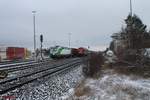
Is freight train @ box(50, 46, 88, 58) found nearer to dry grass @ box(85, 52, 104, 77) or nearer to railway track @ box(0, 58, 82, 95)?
railway track @ box(0, 58, 82, 95)

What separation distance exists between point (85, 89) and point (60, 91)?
4.65 feet

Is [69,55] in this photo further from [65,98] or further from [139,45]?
[65,98]

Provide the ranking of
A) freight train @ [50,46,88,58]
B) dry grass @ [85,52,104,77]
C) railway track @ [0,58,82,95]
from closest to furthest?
railway track @ [0,58,82,95], dry grass @ [85,52,104,77], freight train @ [50,46,88,58]

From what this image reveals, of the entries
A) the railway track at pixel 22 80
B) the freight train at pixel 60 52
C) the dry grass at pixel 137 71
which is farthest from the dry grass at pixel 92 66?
the freight train at pixel 60 52

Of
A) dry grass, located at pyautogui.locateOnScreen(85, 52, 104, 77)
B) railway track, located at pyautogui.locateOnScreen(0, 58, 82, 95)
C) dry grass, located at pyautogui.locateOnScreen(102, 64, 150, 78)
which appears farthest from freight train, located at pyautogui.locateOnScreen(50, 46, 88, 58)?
dry grass, located at pyautogui.locateOnScreen(102, 64, 150, 78)

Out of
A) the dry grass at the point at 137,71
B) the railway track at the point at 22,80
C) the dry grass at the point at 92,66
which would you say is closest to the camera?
the railway track at the point at 22,80

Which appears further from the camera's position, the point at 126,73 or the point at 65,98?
the point at 126,73

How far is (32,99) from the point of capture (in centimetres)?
1475

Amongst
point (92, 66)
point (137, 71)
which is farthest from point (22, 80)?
point (137, 71)

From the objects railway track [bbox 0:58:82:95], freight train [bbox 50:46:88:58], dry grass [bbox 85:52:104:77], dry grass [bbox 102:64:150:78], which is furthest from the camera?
freight train [bbox 50:46:88:58]

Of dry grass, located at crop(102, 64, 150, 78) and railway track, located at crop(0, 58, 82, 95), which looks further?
dry grass, located at crop(102, 64, 150, 78)

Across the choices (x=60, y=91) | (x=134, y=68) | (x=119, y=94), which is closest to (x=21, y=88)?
(x=60, y=91)

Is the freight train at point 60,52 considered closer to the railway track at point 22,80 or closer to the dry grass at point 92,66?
the railway track at point 22,80

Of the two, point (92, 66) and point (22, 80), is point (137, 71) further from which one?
point (22, 80)
